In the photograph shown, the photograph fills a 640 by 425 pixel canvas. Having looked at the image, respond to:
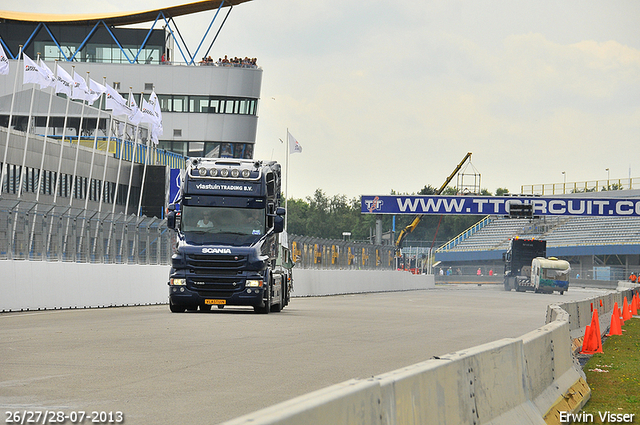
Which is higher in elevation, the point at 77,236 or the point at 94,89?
the point at 94,89

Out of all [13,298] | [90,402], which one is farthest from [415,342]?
[13,298]

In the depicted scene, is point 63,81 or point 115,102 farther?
point 115,102

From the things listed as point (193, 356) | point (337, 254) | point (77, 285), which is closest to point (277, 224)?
point (77, 285)

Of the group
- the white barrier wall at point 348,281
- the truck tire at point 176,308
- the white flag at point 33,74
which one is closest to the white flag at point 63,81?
the white flag at point 33,74

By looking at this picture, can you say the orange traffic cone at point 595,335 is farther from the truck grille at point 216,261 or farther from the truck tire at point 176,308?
the truck tire at point 176,308

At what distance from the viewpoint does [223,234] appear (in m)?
21.0

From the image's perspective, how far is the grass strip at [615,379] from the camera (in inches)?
362

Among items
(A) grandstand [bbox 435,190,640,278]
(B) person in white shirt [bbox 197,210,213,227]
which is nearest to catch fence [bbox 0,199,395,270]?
(B) person in white shirt [bbox 197,210,213,227]

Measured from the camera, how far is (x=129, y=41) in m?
82.6

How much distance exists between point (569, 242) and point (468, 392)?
8598 centimetres

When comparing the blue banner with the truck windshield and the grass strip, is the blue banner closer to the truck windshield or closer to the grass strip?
the truck windshield

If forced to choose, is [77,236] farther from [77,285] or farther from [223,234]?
[223,234]

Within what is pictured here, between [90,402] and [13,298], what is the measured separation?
1439 centimetres

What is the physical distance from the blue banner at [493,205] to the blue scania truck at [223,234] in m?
50.2
